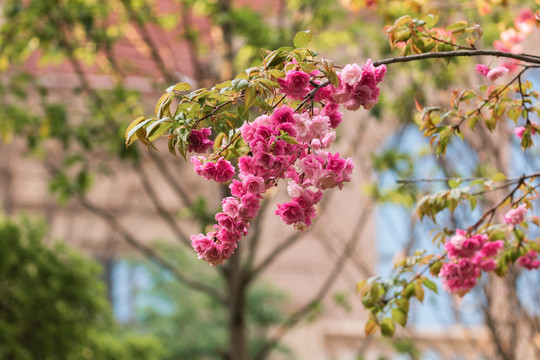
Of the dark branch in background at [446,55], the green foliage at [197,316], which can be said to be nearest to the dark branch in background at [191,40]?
the green foliage at [197,316]

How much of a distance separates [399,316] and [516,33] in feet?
7.15

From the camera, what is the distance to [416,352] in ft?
12.5

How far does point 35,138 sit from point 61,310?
1035 mm

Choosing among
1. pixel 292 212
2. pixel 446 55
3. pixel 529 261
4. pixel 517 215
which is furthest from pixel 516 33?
pixel 292 212

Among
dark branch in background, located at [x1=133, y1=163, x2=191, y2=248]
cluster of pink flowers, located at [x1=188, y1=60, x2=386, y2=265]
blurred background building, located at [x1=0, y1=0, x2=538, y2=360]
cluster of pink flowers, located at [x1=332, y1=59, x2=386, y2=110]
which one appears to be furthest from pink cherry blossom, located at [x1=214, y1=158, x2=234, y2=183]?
dark branch in background, located at [x1=133, y1=163, x2=191, y2=248]

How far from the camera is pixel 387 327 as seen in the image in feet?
5.38

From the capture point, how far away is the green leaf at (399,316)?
1600 mm

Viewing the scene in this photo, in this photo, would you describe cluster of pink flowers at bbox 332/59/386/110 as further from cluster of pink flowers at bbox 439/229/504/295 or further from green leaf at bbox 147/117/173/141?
cluster of pink flowers at bbox 439/229/504/295

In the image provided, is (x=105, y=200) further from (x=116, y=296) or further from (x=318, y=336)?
(x=318, y=336)

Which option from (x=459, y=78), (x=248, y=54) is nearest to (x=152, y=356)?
(x=248, y=54)

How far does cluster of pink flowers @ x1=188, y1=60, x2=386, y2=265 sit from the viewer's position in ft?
3.81

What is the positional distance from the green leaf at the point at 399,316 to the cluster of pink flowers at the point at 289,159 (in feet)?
1.57

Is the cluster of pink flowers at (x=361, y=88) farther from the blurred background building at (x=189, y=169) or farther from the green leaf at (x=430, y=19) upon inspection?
the blurred background building at (x=189, y=169)

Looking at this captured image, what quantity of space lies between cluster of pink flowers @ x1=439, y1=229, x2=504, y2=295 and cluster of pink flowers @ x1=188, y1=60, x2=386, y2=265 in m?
0.52
